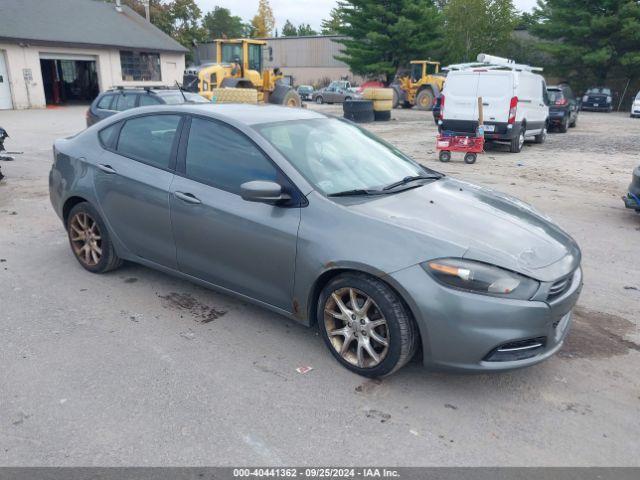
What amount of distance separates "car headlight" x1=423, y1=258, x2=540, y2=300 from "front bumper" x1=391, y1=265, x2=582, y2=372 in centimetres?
4

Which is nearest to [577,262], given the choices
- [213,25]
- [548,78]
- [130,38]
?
[130,38]

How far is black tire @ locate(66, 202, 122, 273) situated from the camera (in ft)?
15.4

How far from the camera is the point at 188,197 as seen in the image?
3930 millimetres

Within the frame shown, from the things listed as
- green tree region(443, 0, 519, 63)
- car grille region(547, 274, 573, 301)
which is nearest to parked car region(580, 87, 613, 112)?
green tree region(443, 0, 519, 63)

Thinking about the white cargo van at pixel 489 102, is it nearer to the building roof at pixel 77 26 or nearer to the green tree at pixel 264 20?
the building roof at pixel 77 26

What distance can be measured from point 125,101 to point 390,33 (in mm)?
31801

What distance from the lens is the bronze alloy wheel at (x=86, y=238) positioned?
4.80 metres

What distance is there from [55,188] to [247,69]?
17.2 meters

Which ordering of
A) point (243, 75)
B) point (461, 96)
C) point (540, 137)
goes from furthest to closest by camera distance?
point (243, 75) < point (540, 137) < point (461, 96)

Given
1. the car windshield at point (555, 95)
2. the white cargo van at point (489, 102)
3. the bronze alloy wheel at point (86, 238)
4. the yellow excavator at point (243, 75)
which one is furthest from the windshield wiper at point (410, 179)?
the yellow excavator at point (243, 75)

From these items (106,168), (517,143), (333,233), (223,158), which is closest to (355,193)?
(333,233)

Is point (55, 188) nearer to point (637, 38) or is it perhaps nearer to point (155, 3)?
point (637, 38)

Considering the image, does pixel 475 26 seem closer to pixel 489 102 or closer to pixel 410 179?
pixel 489 102

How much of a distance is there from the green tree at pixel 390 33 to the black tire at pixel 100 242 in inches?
1505
